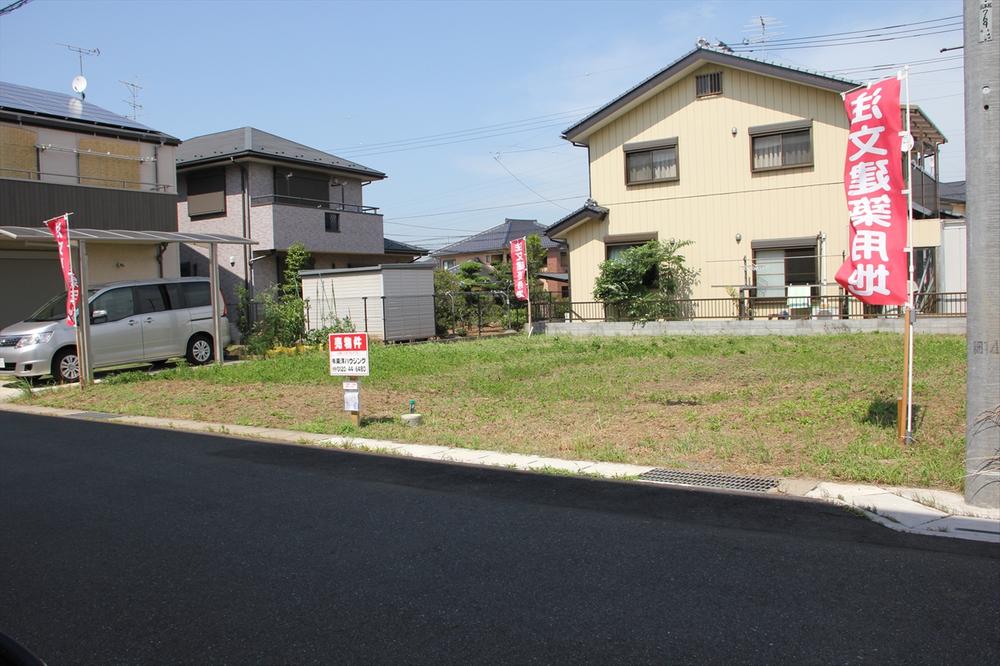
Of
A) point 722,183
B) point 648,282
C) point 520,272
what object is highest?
point 722,183

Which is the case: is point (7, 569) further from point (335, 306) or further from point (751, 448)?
point (335, 306)

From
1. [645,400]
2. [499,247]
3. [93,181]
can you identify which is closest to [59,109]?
[93,181]

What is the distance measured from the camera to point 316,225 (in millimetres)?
25984

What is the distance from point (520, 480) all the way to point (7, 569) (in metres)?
3.99

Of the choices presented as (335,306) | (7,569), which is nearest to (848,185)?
(7,569)

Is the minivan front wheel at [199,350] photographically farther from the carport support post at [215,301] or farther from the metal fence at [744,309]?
the metal fence at [744,309]

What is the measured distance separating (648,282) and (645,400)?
11695 mm

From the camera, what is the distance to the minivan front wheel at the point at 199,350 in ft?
57.6

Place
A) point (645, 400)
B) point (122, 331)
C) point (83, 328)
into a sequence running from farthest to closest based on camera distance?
point (122, 331)
point (83, 328)
point (645, 400)

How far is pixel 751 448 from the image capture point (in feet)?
25.8

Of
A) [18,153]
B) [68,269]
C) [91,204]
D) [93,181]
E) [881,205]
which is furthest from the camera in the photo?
[93,181]

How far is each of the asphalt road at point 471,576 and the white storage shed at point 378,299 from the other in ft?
45.7

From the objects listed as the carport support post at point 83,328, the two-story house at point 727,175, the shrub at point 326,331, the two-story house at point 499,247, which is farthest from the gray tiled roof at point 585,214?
the two-story house at point 499,247

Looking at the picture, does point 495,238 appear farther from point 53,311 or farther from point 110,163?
point 53,311
